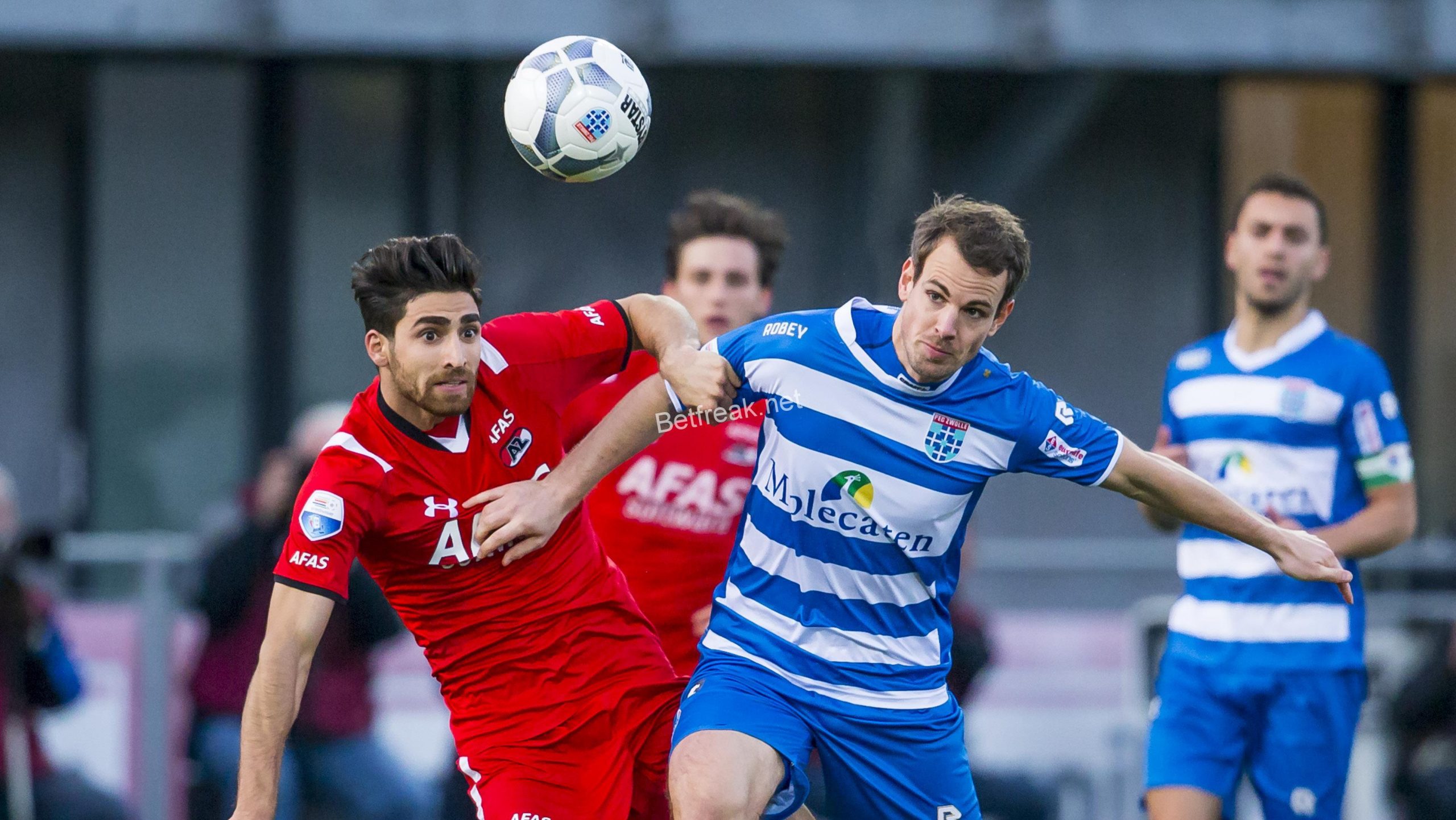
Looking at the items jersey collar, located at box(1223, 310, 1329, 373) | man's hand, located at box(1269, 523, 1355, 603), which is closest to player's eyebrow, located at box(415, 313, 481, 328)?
man's hand, located at box(1269, 523, 1355, 603)

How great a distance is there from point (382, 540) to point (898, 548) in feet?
4.36

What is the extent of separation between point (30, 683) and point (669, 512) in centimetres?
300

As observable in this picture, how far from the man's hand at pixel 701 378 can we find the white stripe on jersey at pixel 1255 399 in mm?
1850

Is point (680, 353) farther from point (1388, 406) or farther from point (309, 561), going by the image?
point (1388, 406)

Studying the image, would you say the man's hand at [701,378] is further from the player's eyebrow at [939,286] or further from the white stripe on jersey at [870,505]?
the player's eyebrow at [939,286]

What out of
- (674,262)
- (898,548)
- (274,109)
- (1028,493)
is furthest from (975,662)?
(274,109)

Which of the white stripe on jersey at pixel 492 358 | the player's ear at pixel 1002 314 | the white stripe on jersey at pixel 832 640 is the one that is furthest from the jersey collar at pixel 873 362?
the white stripe on jersey at pixel 492 358

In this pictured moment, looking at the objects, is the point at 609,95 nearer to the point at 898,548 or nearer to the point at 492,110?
the point at 898,548

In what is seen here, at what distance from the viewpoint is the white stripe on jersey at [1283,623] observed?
5355mm

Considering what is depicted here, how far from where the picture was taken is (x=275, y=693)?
4.03m

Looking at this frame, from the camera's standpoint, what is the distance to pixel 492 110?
10492 mm

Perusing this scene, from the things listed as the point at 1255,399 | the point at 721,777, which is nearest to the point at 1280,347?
the point at 1255,399

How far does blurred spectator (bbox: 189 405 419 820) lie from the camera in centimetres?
693

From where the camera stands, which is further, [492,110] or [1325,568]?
[492,110]
